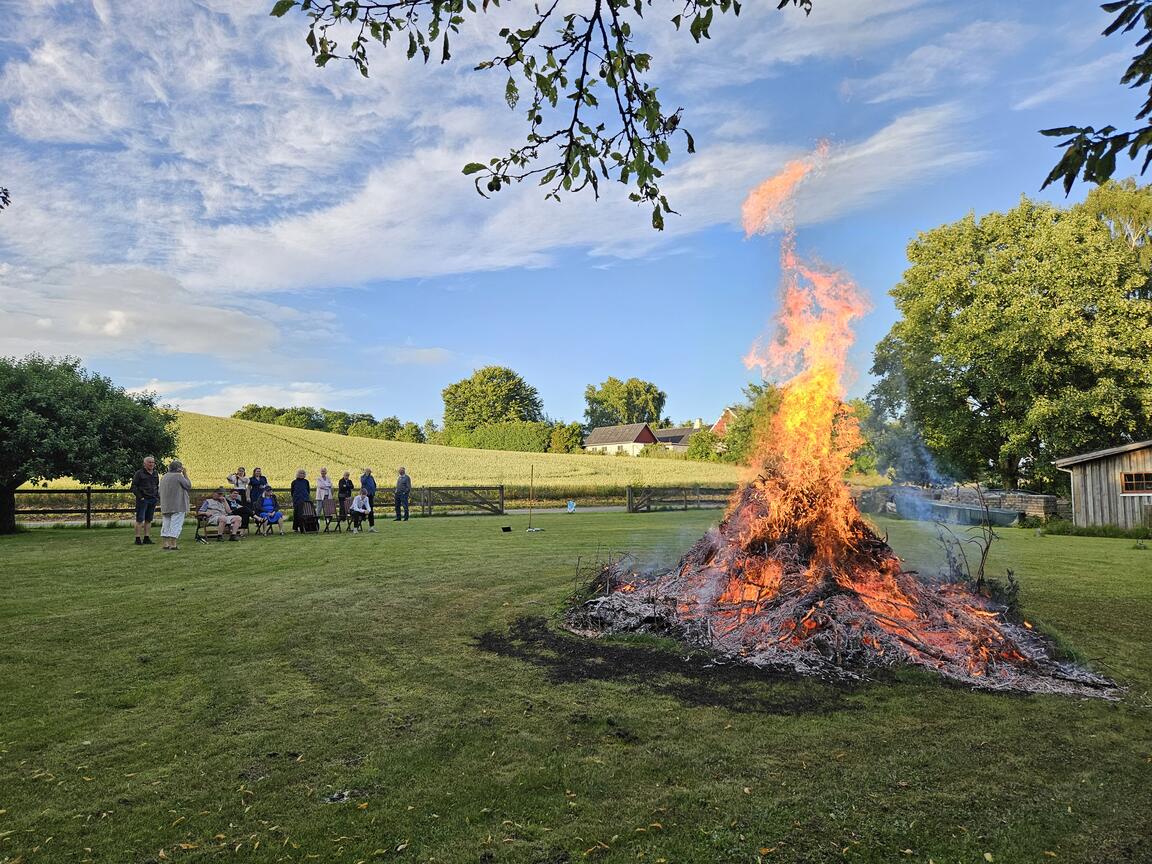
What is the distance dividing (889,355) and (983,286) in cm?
506

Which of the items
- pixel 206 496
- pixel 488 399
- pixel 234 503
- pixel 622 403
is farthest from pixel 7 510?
pixel 622 403

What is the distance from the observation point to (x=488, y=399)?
93.0 metres

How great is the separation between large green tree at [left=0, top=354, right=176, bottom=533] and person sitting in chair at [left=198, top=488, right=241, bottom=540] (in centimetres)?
559

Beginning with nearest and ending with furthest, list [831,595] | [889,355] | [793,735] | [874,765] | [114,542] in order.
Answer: [874,765] < [793,735] < [831,595] < [114,542] < [889,355]

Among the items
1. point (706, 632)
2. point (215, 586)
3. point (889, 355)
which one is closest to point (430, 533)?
point (215, 586)

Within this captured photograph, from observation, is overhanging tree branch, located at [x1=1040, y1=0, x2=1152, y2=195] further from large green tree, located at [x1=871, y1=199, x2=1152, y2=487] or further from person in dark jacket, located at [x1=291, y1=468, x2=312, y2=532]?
large green tree, located at [x1=871, y1=199, x2=1152, y2=487]

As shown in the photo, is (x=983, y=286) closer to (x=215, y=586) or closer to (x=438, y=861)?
(x=215, y=586)

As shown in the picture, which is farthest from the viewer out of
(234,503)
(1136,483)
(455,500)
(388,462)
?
(388,462)

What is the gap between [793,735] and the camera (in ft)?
15.7

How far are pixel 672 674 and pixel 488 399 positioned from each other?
8793 centimetres

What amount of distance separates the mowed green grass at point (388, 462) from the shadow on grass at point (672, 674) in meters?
31.9

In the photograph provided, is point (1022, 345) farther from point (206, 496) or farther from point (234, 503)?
point (206, 496)

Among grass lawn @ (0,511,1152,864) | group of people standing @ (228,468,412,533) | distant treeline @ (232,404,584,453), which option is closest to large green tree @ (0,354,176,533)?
group of people standing @ (228,468,412,533)

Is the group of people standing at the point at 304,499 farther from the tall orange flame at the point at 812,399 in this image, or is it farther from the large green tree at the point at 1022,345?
the large green tree at the point at 1022,345
